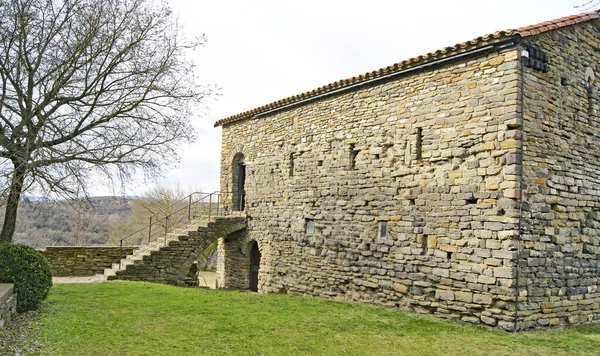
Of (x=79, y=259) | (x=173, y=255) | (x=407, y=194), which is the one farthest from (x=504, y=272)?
(x=79, y=259)

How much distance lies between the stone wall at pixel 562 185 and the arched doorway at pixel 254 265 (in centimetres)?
924

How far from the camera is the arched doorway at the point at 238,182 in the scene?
16547 mm

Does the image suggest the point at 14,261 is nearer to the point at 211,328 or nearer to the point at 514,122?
the point at 211,328

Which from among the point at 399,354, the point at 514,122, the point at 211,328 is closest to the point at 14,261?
the point at 211,328

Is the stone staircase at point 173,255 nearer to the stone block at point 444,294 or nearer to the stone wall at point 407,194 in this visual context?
the stone wall at point 407,194

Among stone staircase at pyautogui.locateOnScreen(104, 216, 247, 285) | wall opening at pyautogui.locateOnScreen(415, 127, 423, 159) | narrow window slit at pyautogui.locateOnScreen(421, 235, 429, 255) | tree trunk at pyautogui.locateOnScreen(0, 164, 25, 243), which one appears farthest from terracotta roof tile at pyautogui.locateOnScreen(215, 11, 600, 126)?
tree trunk at pyautogui.locateOnScreen(0, 164, 25, 243)

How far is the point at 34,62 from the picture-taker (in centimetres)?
944

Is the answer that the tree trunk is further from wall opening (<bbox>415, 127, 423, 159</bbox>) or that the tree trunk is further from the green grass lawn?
wall opening (<bbox>415, 127, 423, 159</bbox>)

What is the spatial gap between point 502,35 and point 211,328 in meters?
6.91

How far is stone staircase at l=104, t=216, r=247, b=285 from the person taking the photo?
523 inches

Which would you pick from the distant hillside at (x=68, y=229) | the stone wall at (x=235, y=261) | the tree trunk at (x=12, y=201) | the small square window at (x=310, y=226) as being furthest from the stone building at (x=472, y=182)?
the distant hillside at (x=68, y=229)

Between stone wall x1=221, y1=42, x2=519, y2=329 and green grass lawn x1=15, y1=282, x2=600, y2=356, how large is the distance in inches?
30.4

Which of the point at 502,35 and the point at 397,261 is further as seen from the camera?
the point at 397,261

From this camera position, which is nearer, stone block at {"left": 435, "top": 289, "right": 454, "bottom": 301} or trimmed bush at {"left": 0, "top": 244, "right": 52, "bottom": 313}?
trimmed bush at {"left": 0, "top": 244, "right": 52, "bottom": 313}
